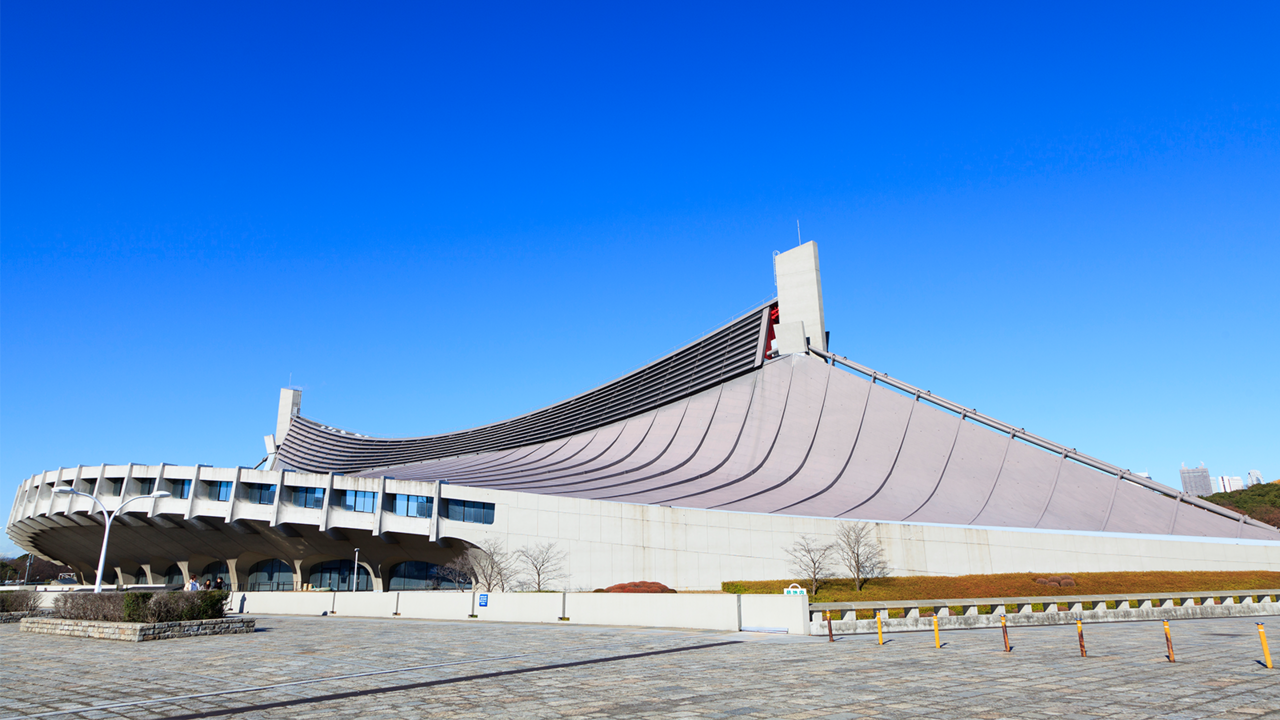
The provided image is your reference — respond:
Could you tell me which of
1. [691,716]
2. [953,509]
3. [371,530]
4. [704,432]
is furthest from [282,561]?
[691,716]

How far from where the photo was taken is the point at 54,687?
9.66 metres

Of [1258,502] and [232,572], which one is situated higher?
[1258,502]

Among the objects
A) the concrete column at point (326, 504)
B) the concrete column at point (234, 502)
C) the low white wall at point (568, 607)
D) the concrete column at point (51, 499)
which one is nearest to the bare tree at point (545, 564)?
the low white wall at point (568, 607)

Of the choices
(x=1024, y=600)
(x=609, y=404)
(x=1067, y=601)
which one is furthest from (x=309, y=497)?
(x=1067, y=601)

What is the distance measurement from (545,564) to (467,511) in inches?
212

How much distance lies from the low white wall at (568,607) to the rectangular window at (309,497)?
7.82 m

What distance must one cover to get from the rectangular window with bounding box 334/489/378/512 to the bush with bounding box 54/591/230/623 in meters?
17.7

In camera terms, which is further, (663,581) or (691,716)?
(663,581)

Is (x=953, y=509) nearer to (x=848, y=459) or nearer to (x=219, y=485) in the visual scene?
(x=848, y=459)

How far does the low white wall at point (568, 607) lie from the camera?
58.3 ft

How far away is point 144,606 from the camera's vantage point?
1742cm

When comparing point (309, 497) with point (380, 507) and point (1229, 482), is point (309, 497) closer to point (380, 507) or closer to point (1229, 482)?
point (380, 507)

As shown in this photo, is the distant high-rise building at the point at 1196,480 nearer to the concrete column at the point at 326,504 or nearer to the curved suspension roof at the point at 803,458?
the curved suspension roof at the point at 803,458

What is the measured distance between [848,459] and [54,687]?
110 ft
